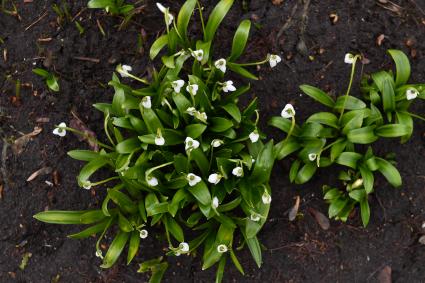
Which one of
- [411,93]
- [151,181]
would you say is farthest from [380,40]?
[151,181]

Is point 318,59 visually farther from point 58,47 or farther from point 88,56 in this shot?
point 58,47

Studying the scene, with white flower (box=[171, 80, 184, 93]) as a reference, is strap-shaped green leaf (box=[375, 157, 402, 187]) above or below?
below

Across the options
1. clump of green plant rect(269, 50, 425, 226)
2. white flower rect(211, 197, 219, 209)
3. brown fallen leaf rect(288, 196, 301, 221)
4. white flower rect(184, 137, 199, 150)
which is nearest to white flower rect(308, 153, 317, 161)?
clump of green plant rect(269, 50, 425, 226)

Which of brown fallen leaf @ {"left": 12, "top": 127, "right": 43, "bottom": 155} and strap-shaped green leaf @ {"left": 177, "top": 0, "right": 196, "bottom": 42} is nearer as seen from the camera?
strap-shaped green leaf @ {"left": 177, "top": 0, "right": 196, "bottom": 42}

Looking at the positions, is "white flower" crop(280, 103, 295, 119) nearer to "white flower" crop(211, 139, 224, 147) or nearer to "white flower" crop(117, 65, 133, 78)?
"white flower" crop(211, 139, 224, 147)

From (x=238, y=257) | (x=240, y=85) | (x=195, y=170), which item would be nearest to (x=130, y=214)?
(x=195, y=170)

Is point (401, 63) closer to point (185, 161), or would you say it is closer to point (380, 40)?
point (380, 40)

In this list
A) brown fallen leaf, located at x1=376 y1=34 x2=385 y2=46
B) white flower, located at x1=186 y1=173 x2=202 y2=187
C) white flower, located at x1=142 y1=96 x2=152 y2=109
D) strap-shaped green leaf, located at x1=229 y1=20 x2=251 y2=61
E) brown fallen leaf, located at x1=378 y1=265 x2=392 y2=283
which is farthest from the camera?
brown fallen leaf, located at x1=376 y1=34 x2=385 y2=46
